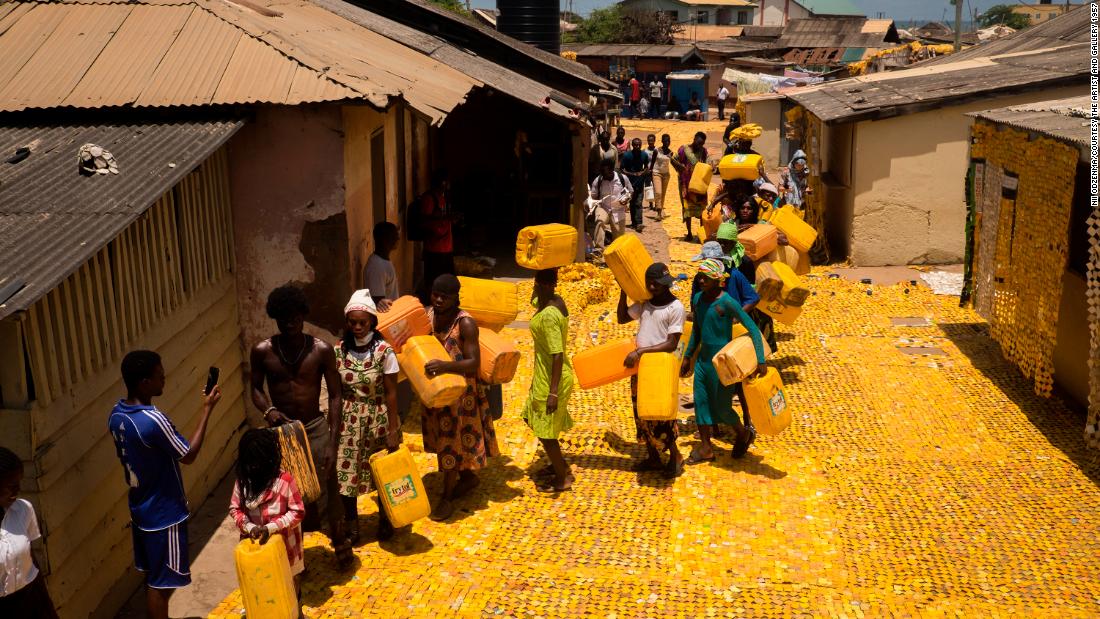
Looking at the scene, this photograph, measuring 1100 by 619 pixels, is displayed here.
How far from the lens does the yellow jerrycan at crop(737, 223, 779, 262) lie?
32.2 ft

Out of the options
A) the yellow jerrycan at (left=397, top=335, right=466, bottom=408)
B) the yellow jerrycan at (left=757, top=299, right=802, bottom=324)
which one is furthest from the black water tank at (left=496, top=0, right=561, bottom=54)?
the yellow jerrycan at (left=397, top=335, right=466, bottom=408)

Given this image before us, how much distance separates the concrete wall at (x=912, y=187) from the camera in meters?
14.3

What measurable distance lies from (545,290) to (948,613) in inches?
129

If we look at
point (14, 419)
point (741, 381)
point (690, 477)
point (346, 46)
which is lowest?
point (690, 477)

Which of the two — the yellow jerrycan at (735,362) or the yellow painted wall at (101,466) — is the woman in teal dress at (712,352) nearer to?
the yellow jerrycan at (735,362)

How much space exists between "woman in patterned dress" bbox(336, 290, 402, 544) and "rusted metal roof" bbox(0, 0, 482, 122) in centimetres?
176

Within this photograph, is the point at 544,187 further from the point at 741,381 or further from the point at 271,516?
the point at 271,516

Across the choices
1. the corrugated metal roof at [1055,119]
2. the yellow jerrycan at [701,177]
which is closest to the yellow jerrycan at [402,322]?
the corrugated metal roof at [1055,119]

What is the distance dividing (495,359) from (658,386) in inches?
47.6

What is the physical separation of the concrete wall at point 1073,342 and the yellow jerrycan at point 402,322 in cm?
573

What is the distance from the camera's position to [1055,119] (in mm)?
9414

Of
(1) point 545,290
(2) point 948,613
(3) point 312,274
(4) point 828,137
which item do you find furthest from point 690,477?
(4) point 828,137

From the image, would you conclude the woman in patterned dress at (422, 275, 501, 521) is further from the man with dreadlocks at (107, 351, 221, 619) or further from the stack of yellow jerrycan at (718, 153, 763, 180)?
the stack of yellow jerrycan at (718, 153, 763, 180)

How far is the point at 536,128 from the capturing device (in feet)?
53.3
